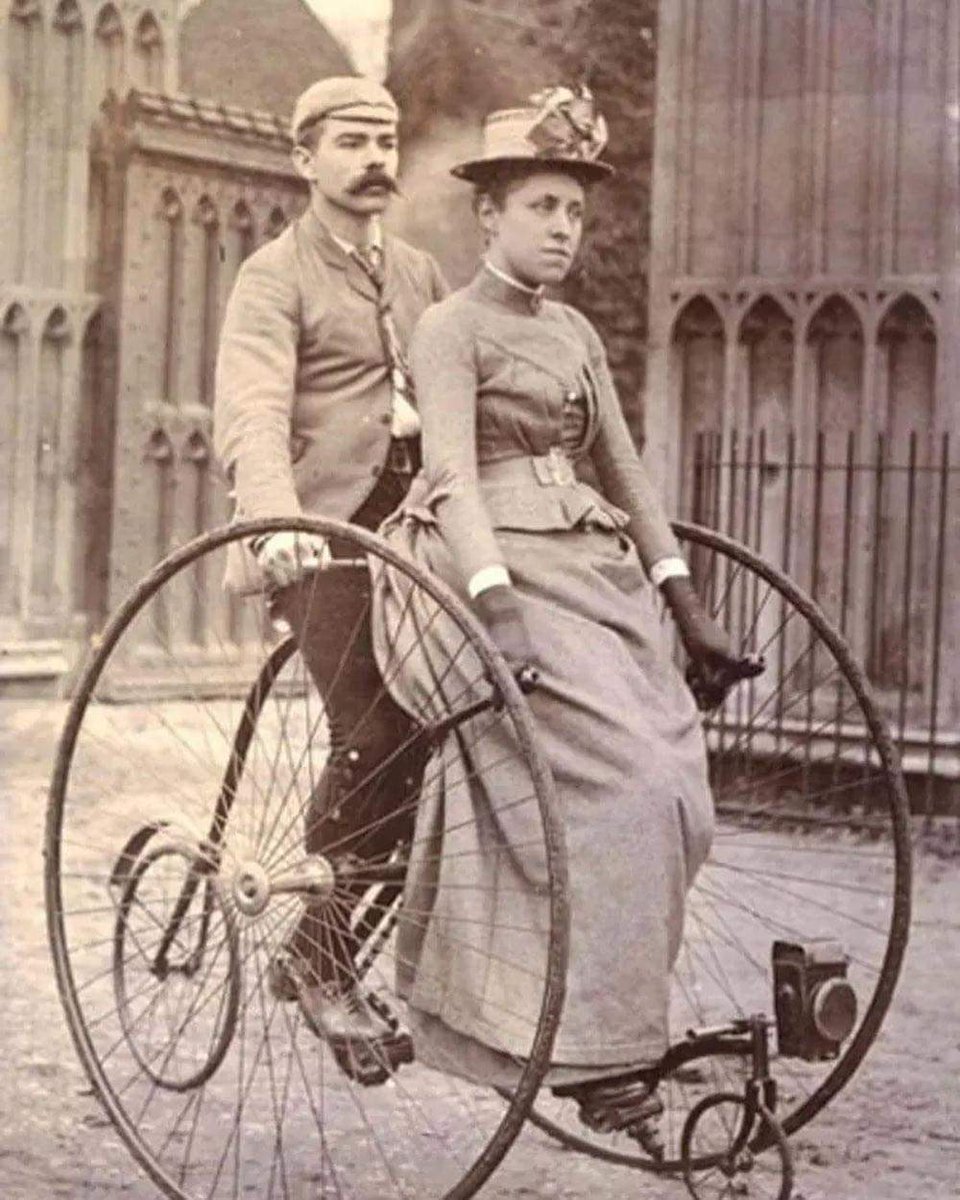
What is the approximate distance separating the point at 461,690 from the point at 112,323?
7166 millimetres

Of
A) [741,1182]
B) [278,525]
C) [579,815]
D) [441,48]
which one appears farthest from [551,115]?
[441,48]

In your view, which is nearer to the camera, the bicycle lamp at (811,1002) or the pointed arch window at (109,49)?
the bicycle lamp at (811,1002)

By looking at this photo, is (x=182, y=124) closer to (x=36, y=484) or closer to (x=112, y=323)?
(x=112, y=323)

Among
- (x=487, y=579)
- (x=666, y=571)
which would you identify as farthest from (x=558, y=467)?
(x=487, y=579)

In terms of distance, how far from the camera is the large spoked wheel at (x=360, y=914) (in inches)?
152

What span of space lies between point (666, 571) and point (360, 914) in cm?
89

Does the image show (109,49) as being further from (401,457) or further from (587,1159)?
(587,1159)

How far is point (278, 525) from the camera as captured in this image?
3.97 meters

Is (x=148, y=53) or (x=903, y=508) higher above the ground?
(x=148, y=53)

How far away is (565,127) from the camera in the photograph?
415 centimetres

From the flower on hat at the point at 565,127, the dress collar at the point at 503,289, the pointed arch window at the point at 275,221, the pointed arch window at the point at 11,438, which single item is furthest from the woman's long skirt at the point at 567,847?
the pointed arch window at the point at 275,221

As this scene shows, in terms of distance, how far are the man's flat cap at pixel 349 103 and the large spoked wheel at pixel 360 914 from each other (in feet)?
2.67

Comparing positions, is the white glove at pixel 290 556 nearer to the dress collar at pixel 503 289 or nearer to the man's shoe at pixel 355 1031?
the dress collar at pixel 503 289

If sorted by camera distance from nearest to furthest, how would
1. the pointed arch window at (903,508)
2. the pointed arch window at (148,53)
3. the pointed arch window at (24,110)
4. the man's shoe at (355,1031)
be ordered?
the man's shoe at (355,1031) → the pointed arch window at (903,508) → the pointed arch window at (24,110) → the pointed arch window at (148,53)
